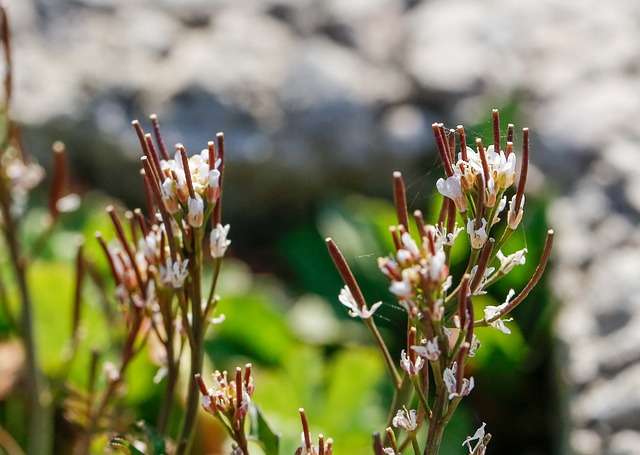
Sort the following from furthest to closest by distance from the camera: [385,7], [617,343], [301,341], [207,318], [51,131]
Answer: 1. [385,7]
2. [51,131]
3. [301,341]
4. [617,343]
5. [207,318]

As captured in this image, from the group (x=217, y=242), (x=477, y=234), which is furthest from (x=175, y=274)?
(x=477, y=234)

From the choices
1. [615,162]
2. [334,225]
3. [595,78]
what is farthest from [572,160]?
[334,225]

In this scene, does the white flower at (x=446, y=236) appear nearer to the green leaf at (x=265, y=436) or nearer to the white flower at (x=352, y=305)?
the white flower at (x=352, y=305)

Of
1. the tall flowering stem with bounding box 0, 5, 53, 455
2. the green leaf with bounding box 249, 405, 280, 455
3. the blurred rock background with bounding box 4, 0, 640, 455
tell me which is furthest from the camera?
the blurred rock background with bounding box 4, 0, 640, 455

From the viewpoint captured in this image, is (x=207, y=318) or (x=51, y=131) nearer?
(x=207, y=318)

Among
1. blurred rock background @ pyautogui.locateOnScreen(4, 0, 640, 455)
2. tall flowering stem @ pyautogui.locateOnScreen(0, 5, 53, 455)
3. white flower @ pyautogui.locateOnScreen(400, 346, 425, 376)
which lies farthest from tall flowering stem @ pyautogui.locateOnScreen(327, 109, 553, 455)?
blurred rock background @ pyautogui.locateOnScreen(4, 0, 640, 455)

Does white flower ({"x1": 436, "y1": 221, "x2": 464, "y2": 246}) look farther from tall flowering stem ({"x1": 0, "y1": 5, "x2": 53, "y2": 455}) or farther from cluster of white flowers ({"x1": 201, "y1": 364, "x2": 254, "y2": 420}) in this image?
tall flowering stem ({"x1": 0, "y1": 5, "x2": 53, "y2": 455})

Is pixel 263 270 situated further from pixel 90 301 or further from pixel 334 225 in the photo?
pixel 90 301
